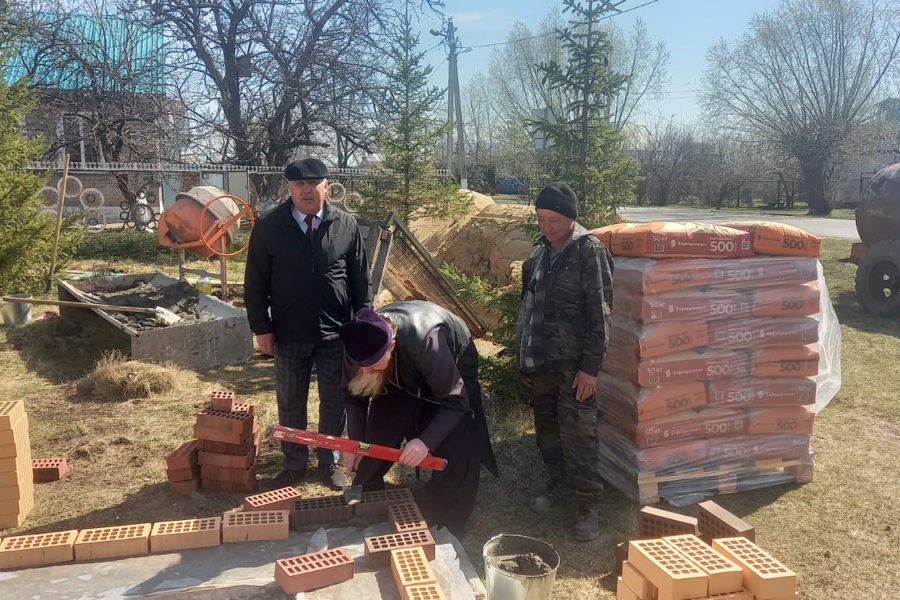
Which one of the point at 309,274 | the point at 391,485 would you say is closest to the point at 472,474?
the point at 391,485

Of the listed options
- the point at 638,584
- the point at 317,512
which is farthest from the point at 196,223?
the point at 638,584

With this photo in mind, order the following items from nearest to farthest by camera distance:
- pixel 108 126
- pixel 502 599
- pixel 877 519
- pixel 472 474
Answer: pixel 502 599, pixel 472 474, pixel 877 519, pixel 108 126

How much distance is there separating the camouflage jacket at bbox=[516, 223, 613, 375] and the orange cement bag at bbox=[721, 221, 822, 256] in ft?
3.44

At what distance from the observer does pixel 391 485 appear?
3.96 metres

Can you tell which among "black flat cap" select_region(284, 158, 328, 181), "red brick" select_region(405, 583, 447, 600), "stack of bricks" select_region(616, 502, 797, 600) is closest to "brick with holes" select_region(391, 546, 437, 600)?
"red brick" select_region(405, 583, 447, 600)

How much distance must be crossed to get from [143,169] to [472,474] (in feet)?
48.6

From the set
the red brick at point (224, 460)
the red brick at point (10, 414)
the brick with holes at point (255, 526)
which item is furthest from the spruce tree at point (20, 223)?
the brick with holes at point (255, 526)

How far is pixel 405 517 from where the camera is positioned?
310cm

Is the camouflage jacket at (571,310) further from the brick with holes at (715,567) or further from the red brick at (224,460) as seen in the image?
the red brick at (224,460)

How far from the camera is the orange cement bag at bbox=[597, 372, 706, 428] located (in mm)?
3701

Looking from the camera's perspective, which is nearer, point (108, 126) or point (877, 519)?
point (877, 519)

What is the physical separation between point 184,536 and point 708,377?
2916 millimetres

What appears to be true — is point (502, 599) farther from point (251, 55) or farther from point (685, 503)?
point (251, 55)

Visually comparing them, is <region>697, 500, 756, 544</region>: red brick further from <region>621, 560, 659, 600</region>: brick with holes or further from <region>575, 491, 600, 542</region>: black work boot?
<region>621, 560, 659, 600</region>: brick with holes
